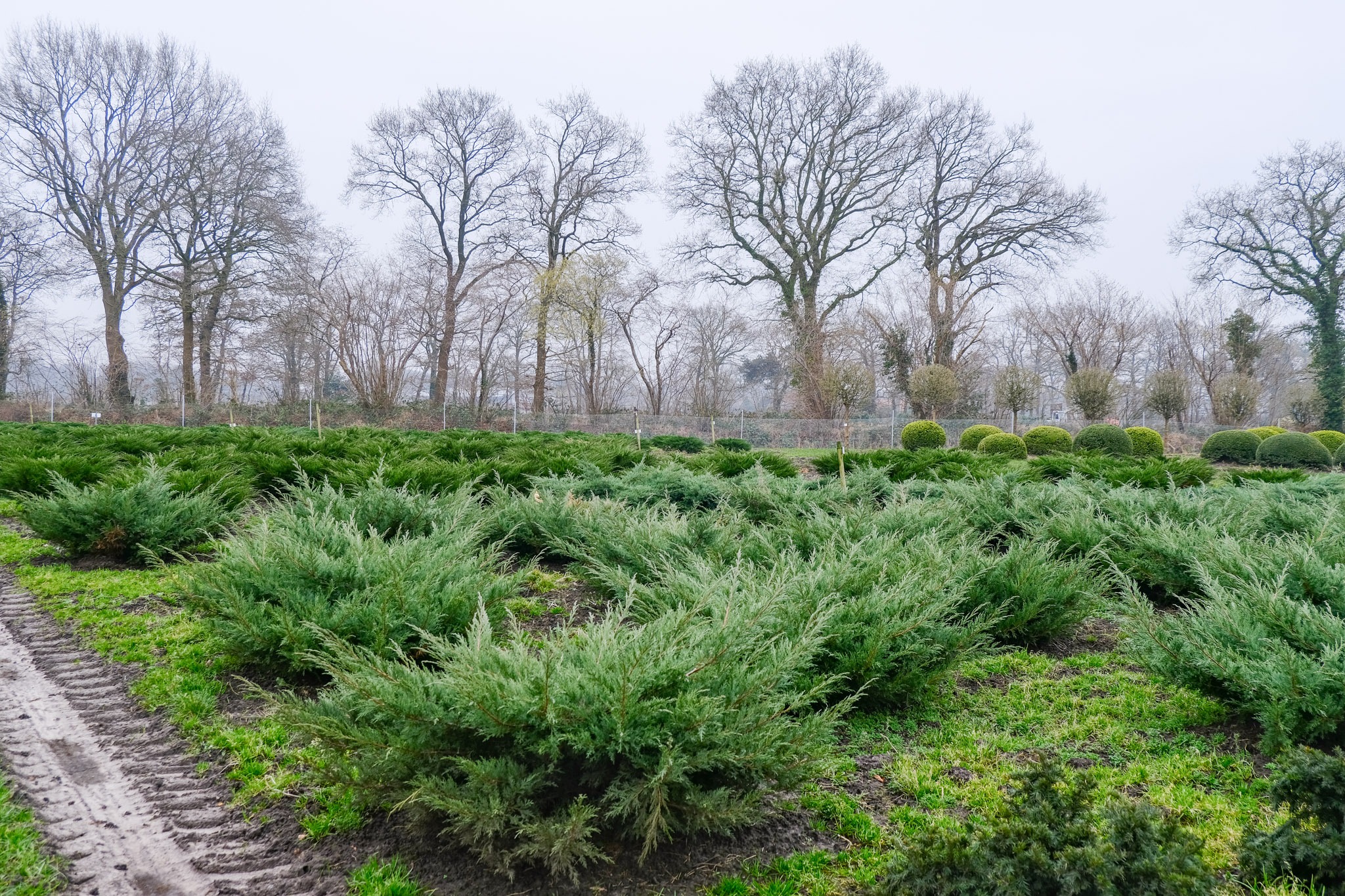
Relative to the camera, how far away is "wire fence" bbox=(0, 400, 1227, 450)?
2578 cm

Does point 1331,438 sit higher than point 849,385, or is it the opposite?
point 849,385

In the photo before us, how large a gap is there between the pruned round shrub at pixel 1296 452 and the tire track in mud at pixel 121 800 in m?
23.4

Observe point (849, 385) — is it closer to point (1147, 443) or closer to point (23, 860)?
point (1147, 443)

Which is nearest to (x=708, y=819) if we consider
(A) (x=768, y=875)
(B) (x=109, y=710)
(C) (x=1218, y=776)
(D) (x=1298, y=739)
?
(A) (x=768, y=875)

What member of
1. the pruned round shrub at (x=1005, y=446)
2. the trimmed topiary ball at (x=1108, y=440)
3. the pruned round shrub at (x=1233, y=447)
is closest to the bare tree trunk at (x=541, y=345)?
the pruned round shrub at (x=1005, y=446)

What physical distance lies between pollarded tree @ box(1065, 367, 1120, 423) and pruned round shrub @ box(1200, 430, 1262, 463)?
4584 mm

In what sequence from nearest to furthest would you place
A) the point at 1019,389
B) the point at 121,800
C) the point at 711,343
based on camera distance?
the point at 121,800, the point at 1019,389, the point at 711,343

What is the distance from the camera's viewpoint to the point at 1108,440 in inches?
805

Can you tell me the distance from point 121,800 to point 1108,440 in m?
A: 22.7

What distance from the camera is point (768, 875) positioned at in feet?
7.02

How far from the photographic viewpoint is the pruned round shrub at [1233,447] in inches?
797

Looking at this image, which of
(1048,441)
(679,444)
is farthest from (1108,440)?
(679,444)

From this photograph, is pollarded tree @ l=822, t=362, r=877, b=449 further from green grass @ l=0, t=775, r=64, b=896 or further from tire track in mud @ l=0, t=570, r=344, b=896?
green grass @ l=0, t=775, r=64, b=896

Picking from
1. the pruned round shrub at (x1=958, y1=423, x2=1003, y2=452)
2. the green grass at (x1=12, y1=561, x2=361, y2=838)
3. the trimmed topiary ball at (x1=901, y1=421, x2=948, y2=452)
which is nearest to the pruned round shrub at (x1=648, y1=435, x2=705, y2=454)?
the trimmed topiary ball at (x1=901, y1=421, x2=948, y2=452)
